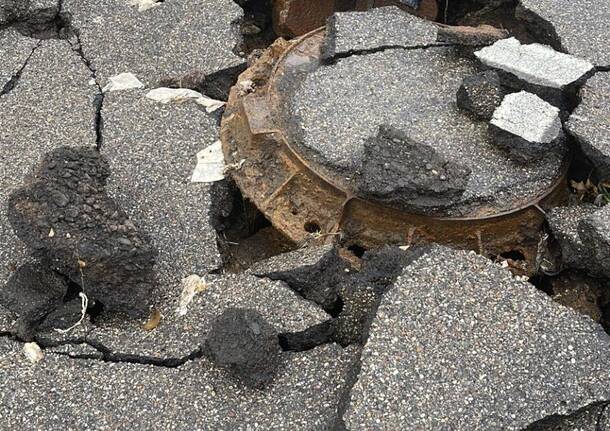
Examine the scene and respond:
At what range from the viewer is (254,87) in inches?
134

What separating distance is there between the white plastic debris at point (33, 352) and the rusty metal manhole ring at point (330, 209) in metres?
1.02

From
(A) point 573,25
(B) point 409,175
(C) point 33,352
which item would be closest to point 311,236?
(B) point 409,175

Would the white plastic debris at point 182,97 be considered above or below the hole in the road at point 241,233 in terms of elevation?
above

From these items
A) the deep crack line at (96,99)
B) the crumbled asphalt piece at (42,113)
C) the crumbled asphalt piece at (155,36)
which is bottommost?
the crumbled asphalt piece at (155,36)

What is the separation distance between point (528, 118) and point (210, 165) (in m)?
1.36

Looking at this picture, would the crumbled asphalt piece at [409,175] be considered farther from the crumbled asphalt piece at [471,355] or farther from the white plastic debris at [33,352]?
the white plastic debris at [33,352]

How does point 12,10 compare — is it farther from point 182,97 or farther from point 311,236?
point 311,236

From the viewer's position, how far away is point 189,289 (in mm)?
2770

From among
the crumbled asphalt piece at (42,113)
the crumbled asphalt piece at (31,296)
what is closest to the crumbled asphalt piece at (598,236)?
the crumbled asphalt piece at (31,296)

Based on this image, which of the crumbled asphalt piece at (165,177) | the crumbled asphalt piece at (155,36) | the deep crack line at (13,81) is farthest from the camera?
the crumbled asphalt piece at (155,36)

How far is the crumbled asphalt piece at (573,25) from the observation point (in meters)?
3.52

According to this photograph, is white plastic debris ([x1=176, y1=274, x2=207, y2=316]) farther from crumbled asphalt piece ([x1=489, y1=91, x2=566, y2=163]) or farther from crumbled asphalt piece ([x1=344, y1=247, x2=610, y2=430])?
crumbled asphalt piece ([x1=489, y1=91, x2=566, y2=163])

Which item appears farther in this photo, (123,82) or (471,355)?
(123,82)

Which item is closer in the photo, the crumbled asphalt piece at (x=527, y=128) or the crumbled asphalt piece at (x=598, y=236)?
the crumbled asphalt piece at (x=598, y=236)
